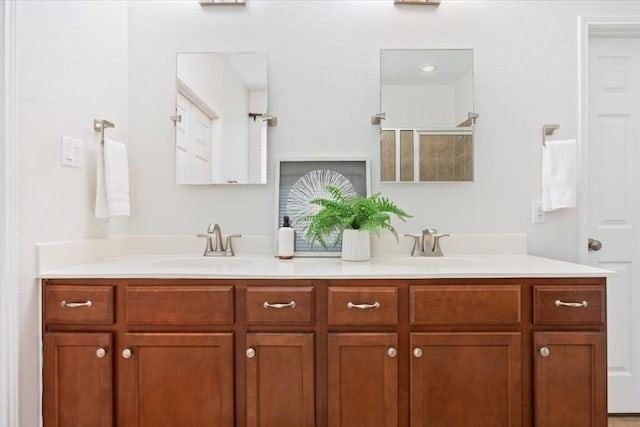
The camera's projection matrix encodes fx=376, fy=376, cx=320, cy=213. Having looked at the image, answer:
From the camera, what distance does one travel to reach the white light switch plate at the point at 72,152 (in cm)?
152

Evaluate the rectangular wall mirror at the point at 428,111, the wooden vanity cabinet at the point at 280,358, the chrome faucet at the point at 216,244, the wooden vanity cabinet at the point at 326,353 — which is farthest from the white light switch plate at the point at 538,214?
the chrome faucet at the point at 216,244

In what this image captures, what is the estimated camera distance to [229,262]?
178 centimetres

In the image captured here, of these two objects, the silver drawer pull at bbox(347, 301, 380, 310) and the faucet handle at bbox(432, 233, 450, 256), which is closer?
the silver drawer pull at bbox(347, 301, 380, 310)

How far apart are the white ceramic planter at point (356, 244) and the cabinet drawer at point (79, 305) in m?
0.97

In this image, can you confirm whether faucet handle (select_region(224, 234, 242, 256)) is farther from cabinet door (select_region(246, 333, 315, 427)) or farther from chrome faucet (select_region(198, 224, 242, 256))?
cabinet door (select_region(246, 333, 315, 427))

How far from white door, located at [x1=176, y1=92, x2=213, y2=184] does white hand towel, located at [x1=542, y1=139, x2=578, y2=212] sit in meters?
1.71

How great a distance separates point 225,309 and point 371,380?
0.59 meters

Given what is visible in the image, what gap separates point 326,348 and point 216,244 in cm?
85

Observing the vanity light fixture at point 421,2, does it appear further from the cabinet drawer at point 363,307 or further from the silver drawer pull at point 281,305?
the silver drawer pull at point 281,305

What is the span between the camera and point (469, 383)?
4.44 feet

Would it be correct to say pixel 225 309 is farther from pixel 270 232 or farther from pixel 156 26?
pixel 156 26

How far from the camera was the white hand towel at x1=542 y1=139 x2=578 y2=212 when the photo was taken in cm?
182

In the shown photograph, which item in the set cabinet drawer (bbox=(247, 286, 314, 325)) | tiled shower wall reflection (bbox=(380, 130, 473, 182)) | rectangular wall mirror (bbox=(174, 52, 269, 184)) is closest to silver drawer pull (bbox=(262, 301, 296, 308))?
cabinet drawer (bbox=(247, 286, 314, 325))

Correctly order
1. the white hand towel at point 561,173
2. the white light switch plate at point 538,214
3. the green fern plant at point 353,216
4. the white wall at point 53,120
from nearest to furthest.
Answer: the white wall at point 53,120 → the green fern plant at point 353,216 → the white hand towel at point 561,173 → the white light switch plate at point 538,214
